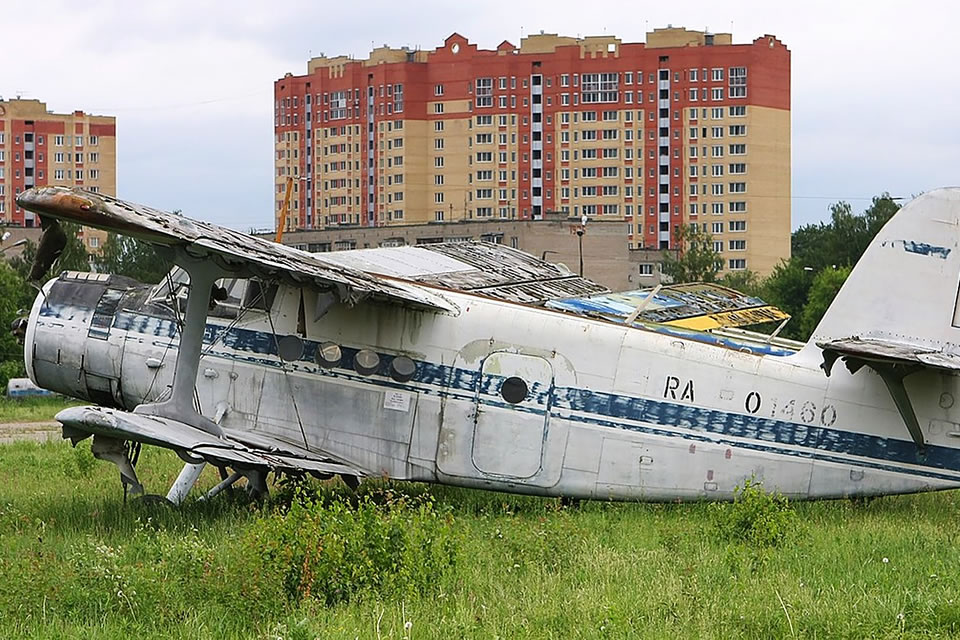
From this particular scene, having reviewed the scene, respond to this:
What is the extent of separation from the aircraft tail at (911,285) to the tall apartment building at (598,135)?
101 metres

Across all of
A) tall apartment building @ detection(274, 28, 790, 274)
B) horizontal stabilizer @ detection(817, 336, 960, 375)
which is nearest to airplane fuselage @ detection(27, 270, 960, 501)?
horizontal stabilizer @ detection(817, 336, 960, 375)

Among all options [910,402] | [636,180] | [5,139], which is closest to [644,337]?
[910,402]

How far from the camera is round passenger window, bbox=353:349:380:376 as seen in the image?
13656 millimetres

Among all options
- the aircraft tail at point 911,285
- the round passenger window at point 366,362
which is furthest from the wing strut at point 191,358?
the aircraft tail at point 911,285

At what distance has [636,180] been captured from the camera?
117000 millimetres

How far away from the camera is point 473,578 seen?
1001 centimetres

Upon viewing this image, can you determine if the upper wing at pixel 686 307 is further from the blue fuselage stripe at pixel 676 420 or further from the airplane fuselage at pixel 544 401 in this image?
the blue fuselage stripe at pixel 676 420

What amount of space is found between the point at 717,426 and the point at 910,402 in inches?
71.5

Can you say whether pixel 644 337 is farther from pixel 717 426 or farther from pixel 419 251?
pixel 419 251

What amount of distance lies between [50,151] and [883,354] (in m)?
139

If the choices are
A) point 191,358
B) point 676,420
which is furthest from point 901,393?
point 191,358

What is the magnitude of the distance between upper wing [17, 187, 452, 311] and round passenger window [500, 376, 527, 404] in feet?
3.24

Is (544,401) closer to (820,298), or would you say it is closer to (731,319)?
(731,319)

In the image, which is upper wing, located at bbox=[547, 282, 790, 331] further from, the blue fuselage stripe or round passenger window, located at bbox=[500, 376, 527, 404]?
the blue fuselage stripe
